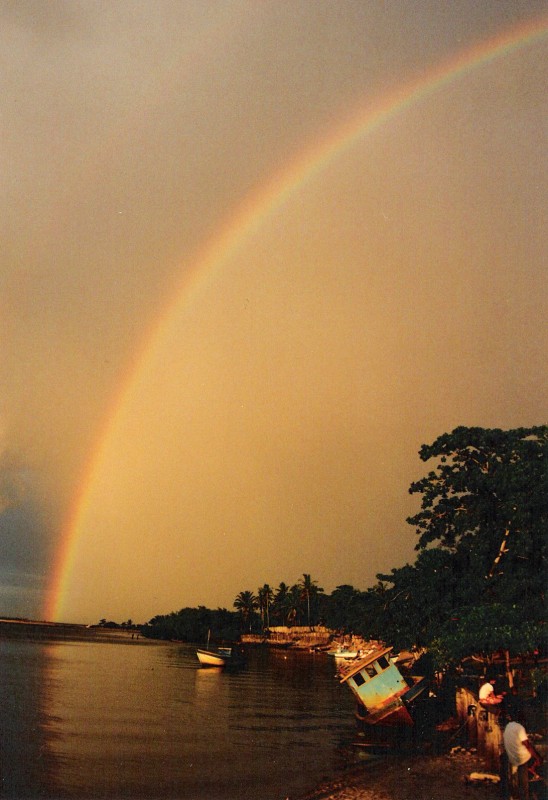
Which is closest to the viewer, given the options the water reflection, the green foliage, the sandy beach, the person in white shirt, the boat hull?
the person in white shirt

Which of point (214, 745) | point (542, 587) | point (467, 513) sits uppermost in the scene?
point (467, 513)

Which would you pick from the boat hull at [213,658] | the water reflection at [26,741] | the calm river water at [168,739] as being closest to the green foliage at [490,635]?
the calm river water at [168,739]

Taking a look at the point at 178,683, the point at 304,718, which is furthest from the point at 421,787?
the point at 178,683

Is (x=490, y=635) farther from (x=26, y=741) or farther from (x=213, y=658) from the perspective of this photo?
(x=213, y=658)

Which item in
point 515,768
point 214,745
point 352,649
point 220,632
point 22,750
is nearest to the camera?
point 515,768

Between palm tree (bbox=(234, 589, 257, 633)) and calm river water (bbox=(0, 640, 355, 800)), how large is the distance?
113623 mm

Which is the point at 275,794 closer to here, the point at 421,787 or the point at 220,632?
the point at 421,787

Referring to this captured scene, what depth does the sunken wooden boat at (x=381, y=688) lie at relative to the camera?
29.6 m

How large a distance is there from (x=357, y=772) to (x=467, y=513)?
29.3 ft

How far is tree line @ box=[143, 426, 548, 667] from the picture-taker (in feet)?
61.6

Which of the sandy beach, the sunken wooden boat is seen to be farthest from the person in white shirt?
the sunken wooden boat

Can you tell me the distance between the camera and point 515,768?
1332cm

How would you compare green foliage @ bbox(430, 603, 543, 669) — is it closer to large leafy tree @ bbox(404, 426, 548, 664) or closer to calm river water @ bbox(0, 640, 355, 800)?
large leafy tree @ bbox(404, 426, 548, 664)

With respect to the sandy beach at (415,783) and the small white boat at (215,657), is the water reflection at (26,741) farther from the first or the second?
the small white boat at (215,657)
